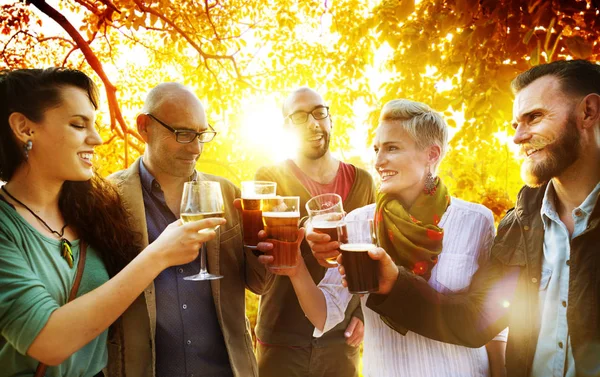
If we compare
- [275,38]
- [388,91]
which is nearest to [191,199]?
[388,91]

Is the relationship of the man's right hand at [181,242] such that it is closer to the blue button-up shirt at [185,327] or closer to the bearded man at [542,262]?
the blue button-up shirt at [185,327]

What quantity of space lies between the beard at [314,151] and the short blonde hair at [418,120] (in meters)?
1.30

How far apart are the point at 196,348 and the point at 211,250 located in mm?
522

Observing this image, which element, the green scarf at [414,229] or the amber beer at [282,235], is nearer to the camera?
the amber beer at [282,235]

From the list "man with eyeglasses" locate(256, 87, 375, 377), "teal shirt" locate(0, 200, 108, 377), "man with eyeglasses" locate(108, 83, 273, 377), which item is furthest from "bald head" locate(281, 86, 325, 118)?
"teal shirt" locate(0, 200, 108, 377)

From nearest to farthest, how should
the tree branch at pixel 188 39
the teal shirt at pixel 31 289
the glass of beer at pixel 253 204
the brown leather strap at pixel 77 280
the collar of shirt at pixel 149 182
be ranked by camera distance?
the teal shirt at pixel 31 289, the brown leather strap at pixel 77 280, the glass of beer at pixel 253 204, the collar of shirt at pixel 149 182, the tree branch at pixel 188 39

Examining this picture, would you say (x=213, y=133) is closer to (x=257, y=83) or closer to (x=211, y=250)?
(x=211, y=250)

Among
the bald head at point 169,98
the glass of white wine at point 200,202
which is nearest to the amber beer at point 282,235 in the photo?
the glass of white wine at point 200,202

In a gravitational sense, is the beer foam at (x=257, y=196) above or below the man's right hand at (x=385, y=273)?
above

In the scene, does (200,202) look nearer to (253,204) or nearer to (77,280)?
(253,204)

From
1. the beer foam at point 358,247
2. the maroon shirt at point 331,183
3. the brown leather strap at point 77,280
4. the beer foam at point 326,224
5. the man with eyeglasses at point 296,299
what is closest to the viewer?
the brown leather strap at point 77,280

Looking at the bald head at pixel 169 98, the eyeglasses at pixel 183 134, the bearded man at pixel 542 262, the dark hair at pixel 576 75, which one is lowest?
the bearded man at pixel 542 262

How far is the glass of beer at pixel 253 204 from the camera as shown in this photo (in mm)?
2199

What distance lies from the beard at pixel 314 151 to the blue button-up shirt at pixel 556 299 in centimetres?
198
